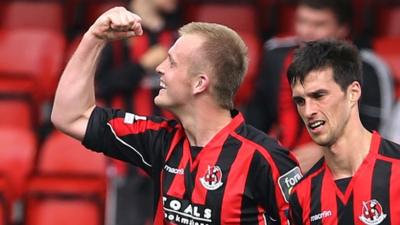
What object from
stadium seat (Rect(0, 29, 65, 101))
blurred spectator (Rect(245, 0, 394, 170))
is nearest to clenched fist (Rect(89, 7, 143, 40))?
blurred spectator (Rect(245, 0, 394, 170))

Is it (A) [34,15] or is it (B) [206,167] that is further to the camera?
(A) [34,15]

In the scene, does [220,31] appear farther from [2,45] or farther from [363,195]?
[2,45]

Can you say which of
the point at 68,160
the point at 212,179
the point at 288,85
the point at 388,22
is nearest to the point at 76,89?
the point at 212,179

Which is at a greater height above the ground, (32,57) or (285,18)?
(285,18)

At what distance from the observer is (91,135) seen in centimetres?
383

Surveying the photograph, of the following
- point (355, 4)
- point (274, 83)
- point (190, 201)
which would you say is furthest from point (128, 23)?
point (355, 4)

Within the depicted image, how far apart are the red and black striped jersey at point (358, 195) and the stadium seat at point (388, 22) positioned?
9.11 feet

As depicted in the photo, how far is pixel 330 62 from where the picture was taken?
3562mm

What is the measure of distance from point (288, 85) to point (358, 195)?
151 centimetres

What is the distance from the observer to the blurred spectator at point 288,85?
188 inches

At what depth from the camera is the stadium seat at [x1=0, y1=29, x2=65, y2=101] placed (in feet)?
19.7

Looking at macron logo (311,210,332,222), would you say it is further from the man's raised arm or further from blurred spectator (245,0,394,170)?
blurred spectator (245,0,394,170)

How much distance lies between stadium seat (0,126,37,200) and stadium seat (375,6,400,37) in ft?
6.70

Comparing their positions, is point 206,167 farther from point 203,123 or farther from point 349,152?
point 349,152
